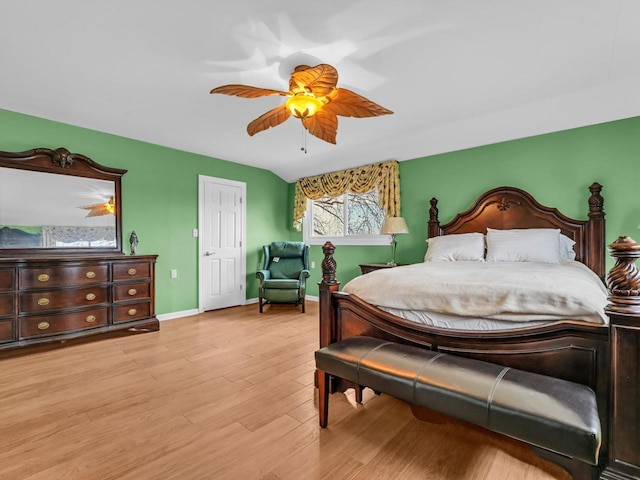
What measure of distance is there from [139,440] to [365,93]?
298cm

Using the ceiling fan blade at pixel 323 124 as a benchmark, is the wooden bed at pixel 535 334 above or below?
below

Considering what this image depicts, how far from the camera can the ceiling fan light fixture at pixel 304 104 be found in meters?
2.20

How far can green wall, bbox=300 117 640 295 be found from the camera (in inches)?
116

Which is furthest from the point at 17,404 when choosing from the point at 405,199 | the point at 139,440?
the point at 405,199

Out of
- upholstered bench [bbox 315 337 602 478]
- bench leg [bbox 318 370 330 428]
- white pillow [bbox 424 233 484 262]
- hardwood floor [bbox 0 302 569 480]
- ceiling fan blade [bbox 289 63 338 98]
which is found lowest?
hardwood floor [bbox 0 302 569 480]

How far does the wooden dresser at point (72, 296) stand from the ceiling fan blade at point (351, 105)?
2.72 meters

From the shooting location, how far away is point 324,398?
5.71ft

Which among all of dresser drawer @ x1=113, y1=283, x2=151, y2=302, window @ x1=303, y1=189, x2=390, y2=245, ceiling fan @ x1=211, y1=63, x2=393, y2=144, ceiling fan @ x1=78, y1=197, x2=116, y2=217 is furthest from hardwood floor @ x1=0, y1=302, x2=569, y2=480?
window @ x1=303, y1=189, x2=390, y2=245

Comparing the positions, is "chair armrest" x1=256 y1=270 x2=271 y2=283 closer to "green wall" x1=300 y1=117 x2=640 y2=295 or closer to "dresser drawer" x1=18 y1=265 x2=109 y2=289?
"green wall" x1=300 y1=117 x2=640 y2=295

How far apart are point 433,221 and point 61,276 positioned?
13.7 ft

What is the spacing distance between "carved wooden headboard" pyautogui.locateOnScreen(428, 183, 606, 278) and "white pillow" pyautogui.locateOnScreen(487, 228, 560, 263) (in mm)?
192

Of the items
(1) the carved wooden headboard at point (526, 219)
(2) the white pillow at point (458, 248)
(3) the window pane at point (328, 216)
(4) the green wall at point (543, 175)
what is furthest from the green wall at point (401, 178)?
(2) the white pillow at point (458, 248)

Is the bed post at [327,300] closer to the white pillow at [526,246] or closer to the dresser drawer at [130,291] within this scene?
the white pillow at [526,246]

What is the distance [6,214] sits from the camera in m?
3.07
